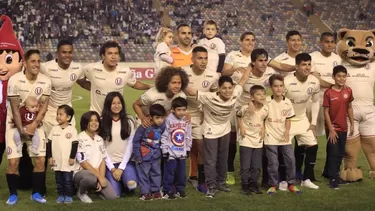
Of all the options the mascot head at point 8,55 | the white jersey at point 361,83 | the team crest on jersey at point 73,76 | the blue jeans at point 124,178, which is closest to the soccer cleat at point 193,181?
the blue jeans at point 124,178

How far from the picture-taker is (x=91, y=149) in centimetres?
714

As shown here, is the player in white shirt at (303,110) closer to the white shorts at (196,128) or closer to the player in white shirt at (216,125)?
the player in white shirt at (216,125)

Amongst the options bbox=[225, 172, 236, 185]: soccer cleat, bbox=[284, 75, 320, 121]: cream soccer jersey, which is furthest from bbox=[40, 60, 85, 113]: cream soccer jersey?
bbox=[284, 75, 320, 121]: cream soccer jersey

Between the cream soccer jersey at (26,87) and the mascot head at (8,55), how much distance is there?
2.22 feet

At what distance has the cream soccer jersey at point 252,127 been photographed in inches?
298

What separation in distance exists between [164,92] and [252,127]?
126cm

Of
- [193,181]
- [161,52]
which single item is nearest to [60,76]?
[161,52]

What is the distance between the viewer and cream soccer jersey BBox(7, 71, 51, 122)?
277 inches

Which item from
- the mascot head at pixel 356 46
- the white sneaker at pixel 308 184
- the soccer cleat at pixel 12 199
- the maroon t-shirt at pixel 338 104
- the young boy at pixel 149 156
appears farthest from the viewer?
the mascot head at pixel 356 46

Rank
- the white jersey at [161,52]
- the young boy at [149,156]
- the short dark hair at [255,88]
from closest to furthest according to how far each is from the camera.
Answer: the young boy at [149,156] < the short dark hair at [255,88] < the white jersey at [161,52]

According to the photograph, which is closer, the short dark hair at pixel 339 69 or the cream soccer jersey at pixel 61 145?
the cream soccer jersey at pixel 61 145

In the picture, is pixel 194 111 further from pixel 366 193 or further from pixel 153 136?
pixel 366 193

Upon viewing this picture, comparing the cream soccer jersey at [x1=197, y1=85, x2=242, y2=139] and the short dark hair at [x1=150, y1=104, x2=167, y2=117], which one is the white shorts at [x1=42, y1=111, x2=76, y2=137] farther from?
the cream soccer jersey at [x1=197, y1=85, x2=242, y2=139]

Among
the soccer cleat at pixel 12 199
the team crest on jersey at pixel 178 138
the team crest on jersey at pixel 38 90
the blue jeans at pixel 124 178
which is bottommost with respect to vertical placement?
the soccer cleat at pixel 12 199
